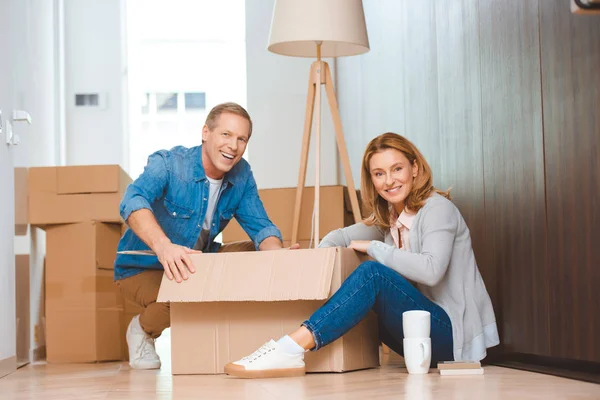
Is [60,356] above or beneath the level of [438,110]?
beneath

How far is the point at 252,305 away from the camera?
7.79 ft

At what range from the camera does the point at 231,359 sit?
2.38m

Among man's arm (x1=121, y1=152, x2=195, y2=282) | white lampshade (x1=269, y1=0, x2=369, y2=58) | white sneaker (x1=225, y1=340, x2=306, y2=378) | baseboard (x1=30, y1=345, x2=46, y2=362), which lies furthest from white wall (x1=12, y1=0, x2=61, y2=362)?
white sneaker (x1=225, y1=340, x2=306, y2=378)

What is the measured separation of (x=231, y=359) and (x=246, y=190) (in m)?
0.63

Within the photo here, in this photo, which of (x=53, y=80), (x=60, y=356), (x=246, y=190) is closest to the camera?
(x=246, y=190)

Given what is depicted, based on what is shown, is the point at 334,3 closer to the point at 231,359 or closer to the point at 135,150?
the point at 231,359

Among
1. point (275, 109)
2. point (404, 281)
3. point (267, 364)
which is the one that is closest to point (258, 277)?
point (267, 364)

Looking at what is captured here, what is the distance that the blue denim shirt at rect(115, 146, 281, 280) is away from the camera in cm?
260

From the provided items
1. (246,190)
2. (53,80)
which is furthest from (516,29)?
(53,80)

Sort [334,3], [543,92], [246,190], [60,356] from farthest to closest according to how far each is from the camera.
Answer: [60,356], [334,3], [246,190], [543,92]

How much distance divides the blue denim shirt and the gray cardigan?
0.57m

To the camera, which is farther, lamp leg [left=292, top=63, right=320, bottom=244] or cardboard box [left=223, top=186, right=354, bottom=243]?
cardboard box [left=223, top=186, right=354, bottom=243]

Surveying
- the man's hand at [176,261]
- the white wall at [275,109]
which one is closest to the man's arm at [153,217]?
the man's hand at [176,261]

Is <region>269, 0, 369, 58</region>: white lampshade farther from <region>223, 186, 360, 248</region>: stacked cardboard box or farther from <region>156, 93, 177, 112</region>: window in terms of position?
<region>156, 93, 177, 112</region>: window
